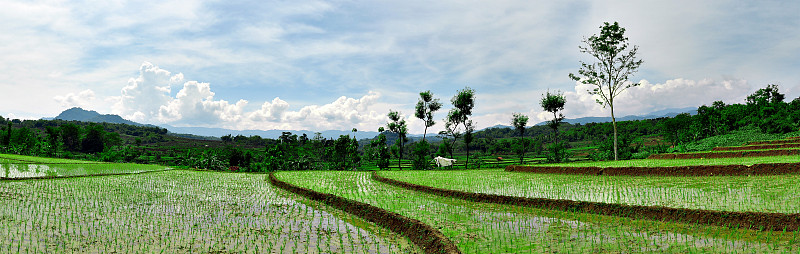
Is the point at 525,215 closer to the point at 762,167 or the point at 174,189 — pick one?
the point at 762,167

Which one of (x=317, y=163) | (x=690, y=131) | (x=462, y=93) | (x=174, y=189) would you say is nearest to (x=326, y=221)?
(x=174, y=189)

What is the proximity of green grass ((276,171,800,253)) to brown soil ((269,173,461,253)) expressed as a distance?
0.28 metres

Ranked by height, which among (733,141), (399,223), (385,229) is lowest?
(385,229)

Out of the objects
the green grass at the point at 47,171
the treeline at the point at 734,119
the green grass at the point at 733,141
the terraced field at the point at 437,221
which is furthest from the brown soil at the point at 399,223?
the treeline at the point at 734,119

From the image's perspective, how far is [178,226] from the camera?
7438 millimetres

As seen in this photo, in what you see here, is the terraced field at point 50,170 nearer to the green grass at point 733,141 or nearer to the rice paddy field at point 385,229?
the rice paddy field at point 385,229

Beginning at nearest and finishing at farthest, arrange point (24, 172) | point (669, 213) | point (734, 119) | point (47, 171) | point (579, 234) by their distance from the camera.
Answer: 1. point (579, 234)
2. point (669, 213)
3. point (24, 172)
4. point (47, 171)
5. point (734, 119)

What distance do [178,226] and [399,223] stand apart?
4373 mm

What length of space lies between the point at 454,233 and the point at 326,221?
10.5 ft

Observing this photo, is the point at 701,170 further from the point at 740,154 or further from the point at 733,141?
the point at 733,141

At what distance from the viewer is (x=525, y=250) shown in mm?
5344

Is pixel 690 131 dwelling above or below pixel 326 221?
above

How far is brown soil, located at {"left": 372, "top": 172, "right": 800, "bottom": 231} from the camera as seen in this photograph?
5.96 metres

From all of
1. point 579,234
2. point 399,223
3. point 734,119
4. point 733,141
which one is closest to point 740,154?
point 733,141
